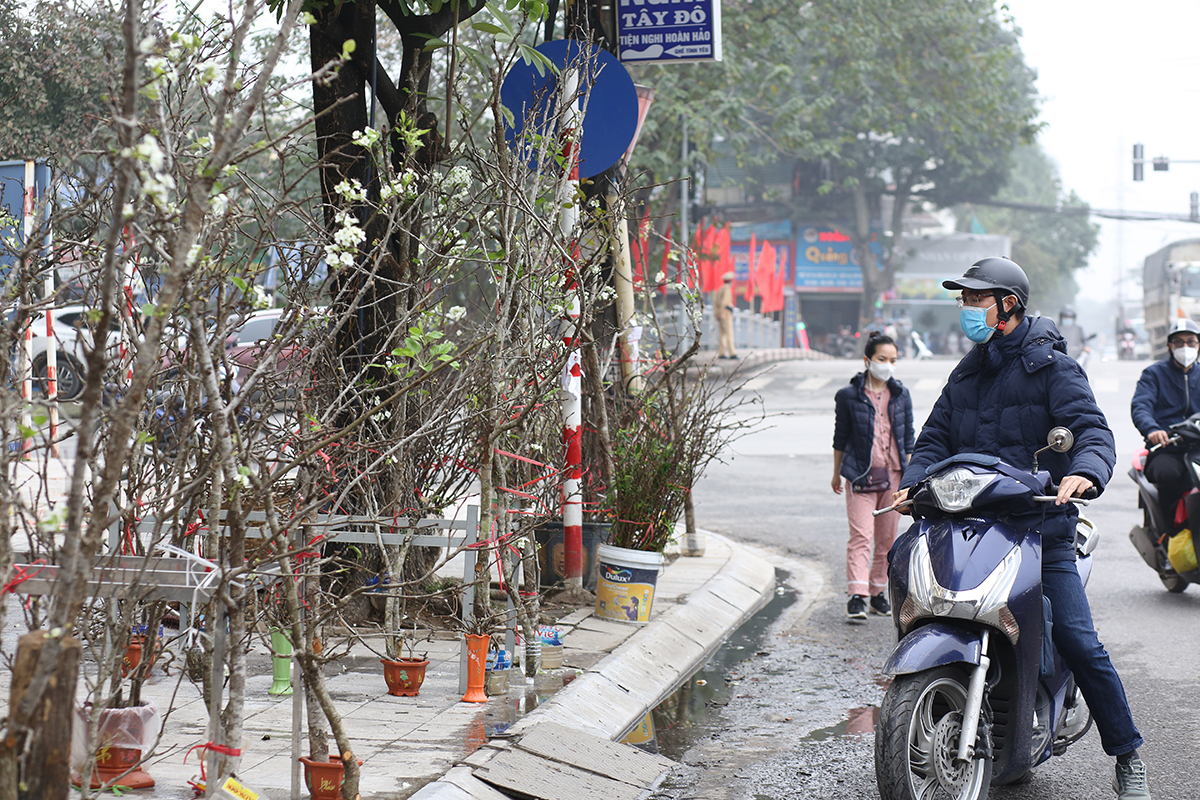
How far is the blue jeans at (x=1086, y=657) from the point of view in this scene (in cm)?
407

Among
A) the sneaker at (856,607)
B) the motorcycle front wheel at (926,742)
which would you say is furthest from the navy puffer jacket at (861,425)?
the motorcycle front wheel at (926,742)

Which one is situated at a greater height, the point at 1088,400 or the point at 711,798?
the point at 1088,400

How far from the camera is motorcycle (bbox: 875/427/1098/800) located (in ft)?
12.2

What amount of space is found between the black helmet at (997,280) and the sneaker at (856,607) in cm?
343

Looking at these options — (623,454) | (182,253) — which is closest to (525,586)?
(623,454)

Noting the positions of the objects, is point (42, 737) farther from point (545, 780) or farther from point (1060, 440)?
point (1060, 440)

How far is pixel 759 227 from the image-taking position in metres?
47.3

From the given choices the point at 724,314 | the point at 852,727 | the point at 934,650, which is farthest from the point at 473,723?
the point at 724,314

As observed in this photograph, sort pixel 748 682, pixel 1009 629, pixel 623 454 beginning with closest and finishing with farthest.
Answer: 1. pixel 1009 629
2. pixel 748 682
3. pixel 623 454

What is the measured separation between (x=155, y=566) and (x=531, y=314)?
2.36m

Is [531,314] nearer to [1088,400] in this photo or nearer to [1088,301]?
[1088,400]

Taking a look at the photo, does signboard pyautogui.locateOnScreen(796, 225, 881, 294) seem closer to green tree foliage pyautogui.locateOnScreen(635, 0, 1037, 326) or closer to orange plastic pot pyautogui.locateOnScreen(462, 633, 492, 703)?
green tree foliage pyautogui.locateOnScreen(635, 0, 1037, 326)

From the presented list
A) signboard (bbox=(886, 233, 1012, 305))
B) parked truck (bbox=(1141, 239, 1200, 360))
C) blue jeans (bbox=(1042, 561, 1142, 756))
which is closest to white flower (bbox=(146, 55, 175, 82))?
blue jeans (bbox=(1042, 561, 1142, 756))

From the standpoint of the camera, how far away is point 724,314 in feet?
87.8
